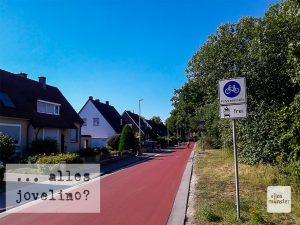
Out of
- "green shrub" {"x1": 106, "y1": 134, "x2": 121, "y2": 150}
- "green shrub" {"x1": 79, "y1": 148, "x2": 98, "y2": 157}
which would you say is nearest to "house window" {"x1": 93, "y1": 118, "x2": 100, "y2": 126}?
"green shrub" {"x1": 106, "y1": 134, "x2": 121, "y2": 150}

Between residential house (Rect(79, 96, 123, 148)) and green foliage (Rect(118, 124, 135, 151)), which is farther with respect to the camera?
residential house (Rect(79, 96, 123, 148))

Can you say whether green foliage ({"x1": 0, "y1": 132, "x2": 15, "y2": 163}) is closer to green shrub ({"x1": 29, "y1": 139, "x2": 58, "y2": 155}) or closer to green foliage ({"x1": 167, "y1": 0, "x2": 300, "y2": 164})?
green shrub ({"x1": 29, "y1": 139, "x2": 58, "y2": 155})

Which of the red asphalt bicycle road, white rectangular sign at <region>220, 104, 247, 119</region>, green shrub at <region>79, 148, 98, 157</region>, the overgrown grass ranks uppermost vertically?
white rectangular sign at <region>220, 104, 247, 119</region>

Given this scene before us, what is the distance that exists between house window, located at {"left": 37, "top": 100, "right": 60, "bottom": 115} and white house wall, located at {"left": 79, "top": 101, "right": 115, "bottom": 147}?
60.2 ft

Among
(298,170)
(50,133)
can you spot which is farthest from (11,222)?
(50,133)

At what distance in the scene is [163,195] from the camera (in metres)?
11.8

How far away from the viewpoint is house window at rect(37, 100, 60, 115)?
1060 inches

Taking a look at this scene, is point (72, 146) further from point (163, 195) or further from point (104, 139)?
point (163, 195)

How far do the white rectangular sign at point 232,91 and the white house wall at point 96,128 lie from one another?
132 ft

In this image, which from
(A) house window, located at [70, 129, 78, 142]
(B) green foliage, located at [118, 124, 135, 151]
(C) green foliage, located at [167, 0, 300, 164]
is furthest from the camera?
(B) green foliage, located at [118, 124, 135, 151]

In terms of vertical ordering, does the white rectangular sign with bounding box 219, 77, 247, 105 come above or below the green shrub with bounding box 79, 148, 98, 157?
above

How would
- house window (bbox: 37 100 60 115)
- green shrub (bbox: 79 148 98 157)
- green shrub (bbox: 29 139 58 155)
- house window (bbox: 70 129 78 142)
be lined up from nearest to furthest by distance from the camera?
1. green shrub (bbox: 29 139 58 155)
2. house window (bbox: 37 100 60 115)
3. green shrub (bbox: 79 148 98 157)
4. house window (bbox: 70 129 78 142)

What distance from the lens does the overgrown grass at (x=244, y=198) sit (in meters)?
7.56

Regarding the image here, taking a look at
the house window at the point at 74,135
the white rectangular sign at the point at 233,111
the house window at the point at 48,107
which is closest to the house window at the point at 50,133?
the house window at the point at 48,107
